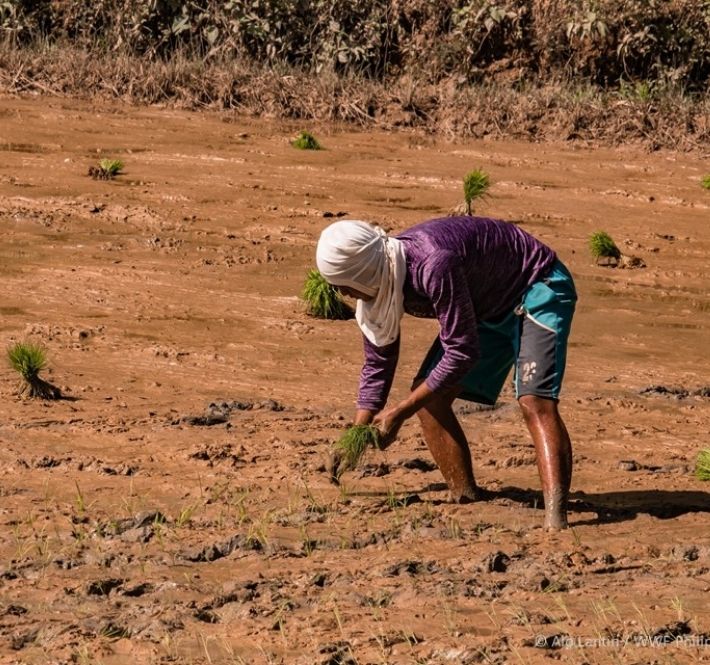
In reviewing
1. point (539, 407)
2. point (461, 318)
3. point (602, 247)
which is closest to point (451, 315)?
point (461, 318)

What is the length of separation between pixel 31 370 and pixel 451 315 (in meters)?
2.59

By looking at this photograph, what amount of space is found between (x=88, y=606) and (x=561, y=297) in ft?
6.53

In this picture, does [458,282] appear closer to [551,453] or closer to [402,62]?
[551,453]

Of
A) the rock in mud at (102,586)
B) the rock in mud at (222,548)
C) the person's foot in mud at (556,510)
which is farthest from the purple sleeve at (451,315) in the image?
the rock in mud at (102,586)

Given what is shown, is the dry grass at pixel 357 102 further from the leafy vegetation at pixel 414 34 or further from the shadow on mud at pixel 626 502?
the shadow on mud at pixel 626 502

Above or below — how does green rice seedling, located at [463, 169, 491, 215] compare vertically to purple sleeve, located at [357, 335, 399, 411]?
above

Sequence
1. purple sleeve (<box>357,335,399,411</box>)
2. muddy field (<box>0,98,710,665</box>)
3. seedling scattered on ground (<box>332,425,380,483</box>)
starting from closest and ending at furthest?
muddy field (<box>0,98,710,665</box>), seedling scattered on ground (<box>332,425,380,483</box>), purple sleeve (<box>357,335,399,411</box>)

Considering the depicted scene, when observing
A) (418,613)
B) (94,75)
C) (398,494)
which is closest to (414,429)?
(398,494)

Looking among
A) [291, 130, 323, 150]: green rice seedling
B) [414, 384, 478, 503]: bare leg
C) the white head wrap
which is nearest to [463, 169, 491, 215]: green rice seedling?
[291, 130, 323, 150]: green rice seedling

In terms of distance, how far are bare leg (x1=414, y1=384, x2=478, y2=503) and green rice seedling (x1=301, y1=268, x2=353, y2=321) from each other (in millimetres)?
2641

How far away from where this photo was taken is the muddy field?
4.11 meters

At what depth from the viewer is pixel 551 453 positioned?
4.98 meters

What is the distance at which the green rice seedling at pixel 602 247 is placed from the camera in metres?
9.17

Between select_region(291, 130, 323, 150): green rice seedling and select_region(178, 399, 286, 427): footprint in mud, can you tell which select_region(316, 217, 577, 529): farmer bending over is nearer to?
select_region(178, 399, 286, 427): footprint in mud
